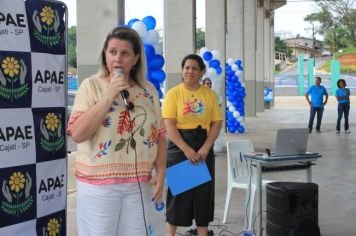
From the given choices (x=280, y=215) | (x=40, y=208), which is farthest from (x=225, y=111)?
(x=40, y=208)

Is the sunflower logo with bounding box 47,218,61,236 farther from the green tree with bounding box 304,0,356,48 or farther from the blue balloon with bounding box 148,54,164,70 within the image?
the green tree with bounding box 304,0,356,48

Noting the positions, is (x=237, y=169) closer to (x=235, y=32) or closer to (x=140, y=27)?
(x=140, y=27)

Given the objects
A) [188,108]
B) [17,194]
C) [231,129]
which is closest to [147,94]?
[17,194]

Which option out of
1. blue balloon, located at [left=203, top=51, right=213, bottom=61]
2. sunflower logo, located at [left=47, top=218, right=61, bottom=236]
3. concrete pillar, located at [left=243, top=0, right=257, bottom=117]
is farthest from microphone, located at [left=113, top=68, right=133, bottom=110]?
concrete pillar, located at [left=243, top=0, right=257, bottom=117]

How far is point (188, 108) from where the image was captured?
405cm

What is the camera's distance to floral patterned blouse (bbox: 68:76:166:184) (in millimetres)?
2340

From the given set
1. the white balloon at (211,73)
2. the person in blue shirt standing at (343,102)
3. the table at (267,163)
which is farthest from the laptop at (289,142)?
the person in blue shirt standing at (343,102)

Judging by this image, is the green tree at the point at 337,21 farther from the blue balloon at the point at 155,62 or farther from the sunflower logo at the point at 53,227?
the sunflower logo at the point at 53,227

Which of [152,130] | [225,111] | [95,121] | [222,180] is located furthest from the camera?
[225,111]

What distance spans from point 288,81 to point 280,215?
52002 millimetres

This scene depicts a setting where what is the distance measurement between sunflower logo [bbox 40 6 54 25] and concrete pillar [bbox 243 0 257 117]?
18229 mm

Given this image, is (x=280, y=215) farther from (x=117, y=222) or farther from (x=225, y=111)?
(x=225, y=111)

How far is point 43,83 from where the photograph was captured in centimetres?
271

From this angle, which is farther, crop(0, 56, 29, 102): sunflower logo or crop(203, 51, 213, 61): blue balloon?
crop(203, 51, 213, 61): blue balloon
